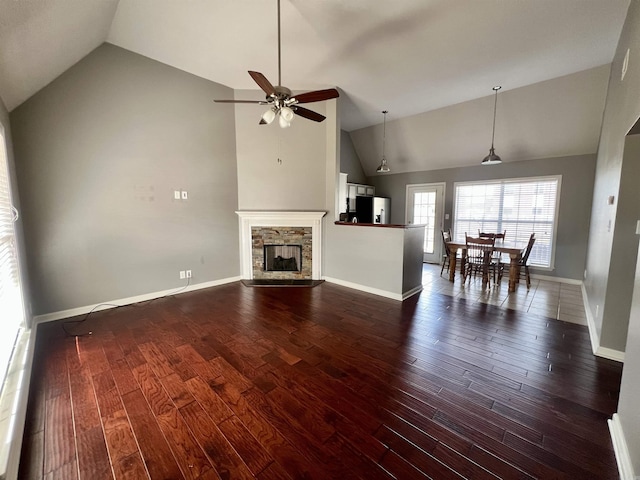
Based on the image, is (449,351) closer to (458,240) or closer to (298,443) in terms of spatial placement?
(298,443)

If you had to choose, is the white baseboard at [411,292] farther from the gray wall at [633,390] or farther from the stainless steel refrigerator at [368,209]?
the stainless steel refrigerator at [368,209]

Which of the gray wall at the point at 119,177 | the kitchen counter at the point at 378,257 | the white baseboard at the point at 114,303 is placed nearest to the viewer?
the gray wall at the point at 119,177

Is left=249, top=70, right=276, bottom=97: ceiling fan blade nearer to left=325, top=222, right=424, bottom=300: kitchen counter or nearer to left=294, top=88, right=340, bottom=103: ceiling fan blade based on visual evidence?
left=294, top=88, right=340, bottom=103: ceiling fan blade

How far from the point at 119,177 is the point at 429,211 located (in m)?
6.26

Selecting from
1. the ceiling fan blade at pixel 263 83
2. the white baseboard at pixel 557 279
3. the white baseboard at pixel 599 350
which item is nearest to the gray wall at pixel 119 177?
the ceiling fan blade at pixel 263 83

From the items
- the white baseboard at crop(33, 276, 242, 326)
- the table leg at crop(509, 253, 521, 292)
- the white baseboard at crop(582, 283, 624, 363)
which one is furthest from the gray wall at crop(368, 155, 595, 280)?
the white baseboard at crop(33, 276, 242, 326)

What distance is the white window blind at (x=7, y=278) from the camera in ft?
5.85

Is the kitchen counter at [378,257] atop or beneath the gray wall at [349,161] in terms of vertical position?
beneath

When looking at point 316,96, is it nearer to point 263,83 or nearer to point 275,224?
point 263,83

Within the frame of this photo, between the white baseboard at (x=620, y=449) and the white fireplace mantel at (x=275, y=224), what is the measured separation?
3.69m

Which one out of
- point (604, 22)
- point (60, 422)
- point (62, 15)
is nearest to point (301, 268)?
point (60, 422)

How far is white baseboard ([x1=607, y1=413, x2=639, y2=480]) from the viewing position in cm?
128

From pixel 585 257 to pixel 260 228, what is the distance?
5.76 meters

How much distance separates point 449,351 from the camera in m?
2.46
